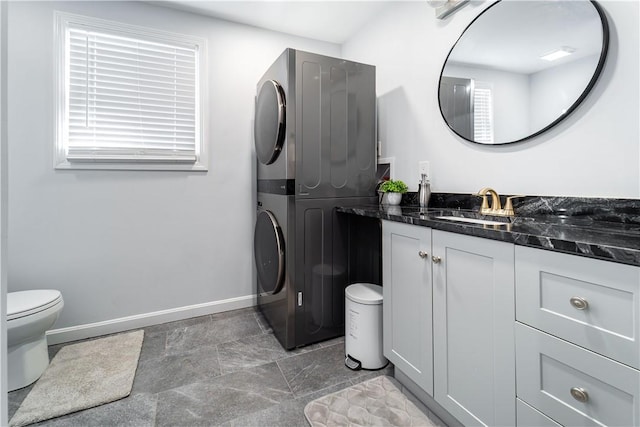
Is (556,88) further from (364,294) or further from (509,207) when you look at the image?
(364,294)

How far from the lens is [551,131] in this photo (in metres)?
1.35

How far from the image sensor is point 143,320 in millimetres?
2295

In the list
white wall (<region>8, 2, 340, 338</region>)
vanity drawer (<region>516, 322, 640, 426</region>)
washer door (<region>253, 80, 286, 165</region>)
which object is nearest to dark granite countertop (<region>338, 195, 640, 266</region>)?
vanity drawer (<region>516, 322, 640, 426</region>)

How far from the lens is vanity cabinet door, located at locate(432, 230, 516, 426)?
992mm

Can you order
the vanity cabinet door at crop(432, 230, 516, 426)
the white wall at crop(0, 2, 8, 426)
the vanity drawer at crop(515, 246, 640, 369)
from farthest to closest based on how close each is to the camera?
the vanity cabinet door at crop(432, 230, 516, 426), the vanity drawer at crop(515, 246, 640, 369), the white wall at crop(0, 2, 8, 426)

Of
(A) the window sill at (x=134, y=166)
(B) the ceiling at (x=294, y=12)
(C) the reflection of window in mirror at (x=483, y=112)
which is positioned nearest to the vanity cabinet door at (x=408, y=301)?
(C) the reflection of window in mirror at (x=483, y=112)

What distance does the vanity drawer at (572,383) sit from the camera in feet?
2.38

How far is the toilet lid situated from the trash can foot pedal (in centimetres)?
179

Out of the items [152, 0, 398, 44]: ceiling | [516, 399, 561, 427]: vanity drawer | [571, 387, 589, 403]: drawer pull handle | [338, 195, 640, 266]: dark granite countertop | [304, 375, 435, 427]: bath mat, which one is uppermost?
[152, 0, 398, 44]: ceiling

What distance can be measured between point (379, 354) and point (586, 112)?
62.8 inches

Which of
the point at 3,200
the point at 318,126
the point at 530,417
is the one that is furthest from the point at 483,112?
the point at 3,200

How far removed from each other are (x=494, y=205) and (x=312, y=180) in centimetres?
107

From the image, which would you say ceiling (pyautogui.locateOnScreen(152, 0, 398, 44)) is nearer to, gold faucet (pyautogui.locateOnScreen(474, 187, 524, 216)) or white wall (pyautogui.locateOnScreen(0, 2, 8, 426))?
gold faucet (pyautogui.locateOnScreen(474, 187, 524, 216))

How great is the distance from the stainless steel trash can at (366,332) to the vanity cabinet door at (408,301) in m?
0.09
